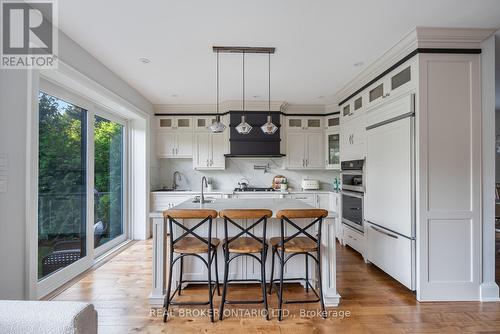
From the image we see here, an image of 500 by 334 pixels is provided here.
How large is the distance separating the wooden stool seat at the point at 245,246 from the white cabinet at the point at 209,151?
2.80 meters

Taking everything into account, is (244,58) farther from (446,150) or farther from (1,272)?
(1,272)

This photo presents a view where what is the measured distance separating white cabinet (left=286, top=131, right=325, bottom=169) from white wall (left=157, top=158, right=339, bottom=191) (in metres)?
0.32

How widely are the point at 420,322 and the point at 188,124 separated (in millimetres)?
4487

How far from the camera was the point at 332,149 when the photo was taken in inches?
193

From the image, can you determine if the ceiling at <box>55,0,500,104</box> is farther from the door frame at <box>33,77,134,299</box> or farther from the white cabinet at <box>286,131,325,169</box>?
the white cabinet at <box>286,131,325,169</box>

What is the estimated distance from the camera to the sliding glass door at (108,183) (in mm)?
3617

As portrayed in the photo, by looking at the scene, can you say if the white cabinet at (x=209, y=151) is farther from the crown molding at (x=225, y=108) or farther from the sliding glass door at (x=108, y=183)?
the sliding glass door at (x=108, y=183)

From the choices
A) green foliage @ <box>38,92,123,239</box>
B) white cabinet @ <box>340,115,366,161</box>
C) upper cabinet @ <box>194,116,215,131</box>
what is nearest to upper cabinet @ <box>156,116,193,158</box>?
upper cabinet @ <box>194,116,215,131</box>

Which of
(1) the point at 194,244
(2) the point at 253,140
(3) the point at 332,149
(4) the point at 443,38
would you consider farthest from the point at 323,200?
(1) the point at 194,244

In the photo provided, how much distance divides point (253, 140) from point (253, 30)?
8.36 feet

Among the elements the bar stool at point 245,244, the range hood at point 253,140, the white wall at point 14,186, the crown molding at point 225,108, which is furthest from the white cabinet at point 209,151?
the white wall at point 14,186

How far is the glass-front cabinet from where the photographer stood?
480 centimetres

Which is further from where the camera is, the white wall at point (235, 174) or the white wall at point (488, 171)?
the white wall at point (235, 174)

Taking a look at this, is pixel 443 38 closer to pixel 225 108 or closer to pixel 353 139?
pixel 353 139
